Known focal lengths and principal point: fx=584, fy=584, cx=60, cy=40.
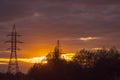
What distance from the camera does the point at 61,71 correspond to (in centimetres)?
8931

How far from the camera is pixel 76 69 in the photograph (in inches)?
3600

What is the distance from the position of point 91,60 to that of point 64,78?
13089mm

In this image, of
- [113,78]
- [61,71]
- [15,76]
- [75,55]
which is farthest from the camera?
[15,76]

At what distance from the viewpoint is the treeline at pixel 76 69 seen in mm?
88625

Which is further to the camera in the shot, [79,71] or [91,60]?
[91,60]

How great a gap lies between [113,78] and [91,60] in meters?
17.1

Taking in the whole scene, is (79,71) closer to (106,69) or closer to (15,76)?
(106,69)

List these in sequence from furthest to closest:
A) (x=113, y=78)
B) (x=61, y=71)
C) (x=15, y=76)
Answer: (x=15, y=76)
(x=61, y=71)
(x=113, y=78)

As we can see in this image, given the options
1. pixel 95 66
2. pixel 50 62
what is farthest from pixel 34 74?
pixel 95 66

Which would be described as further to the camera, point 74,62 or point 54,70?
point 74,62

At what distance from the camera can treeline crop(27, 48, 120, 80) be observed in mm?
88625

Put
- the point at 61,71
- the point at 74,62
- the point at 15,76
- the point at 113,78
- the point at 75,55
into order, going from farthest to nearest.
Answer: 1. the point at 15,76
2. the point at 75,55
3. the point at 74,62
4. the point at 61,71
5. the point at 113,78

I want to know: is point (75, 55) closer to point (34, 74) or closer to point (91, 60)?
point (91, 60)

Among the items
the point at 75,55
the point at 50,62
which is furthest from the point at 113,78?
the point at 75,55
